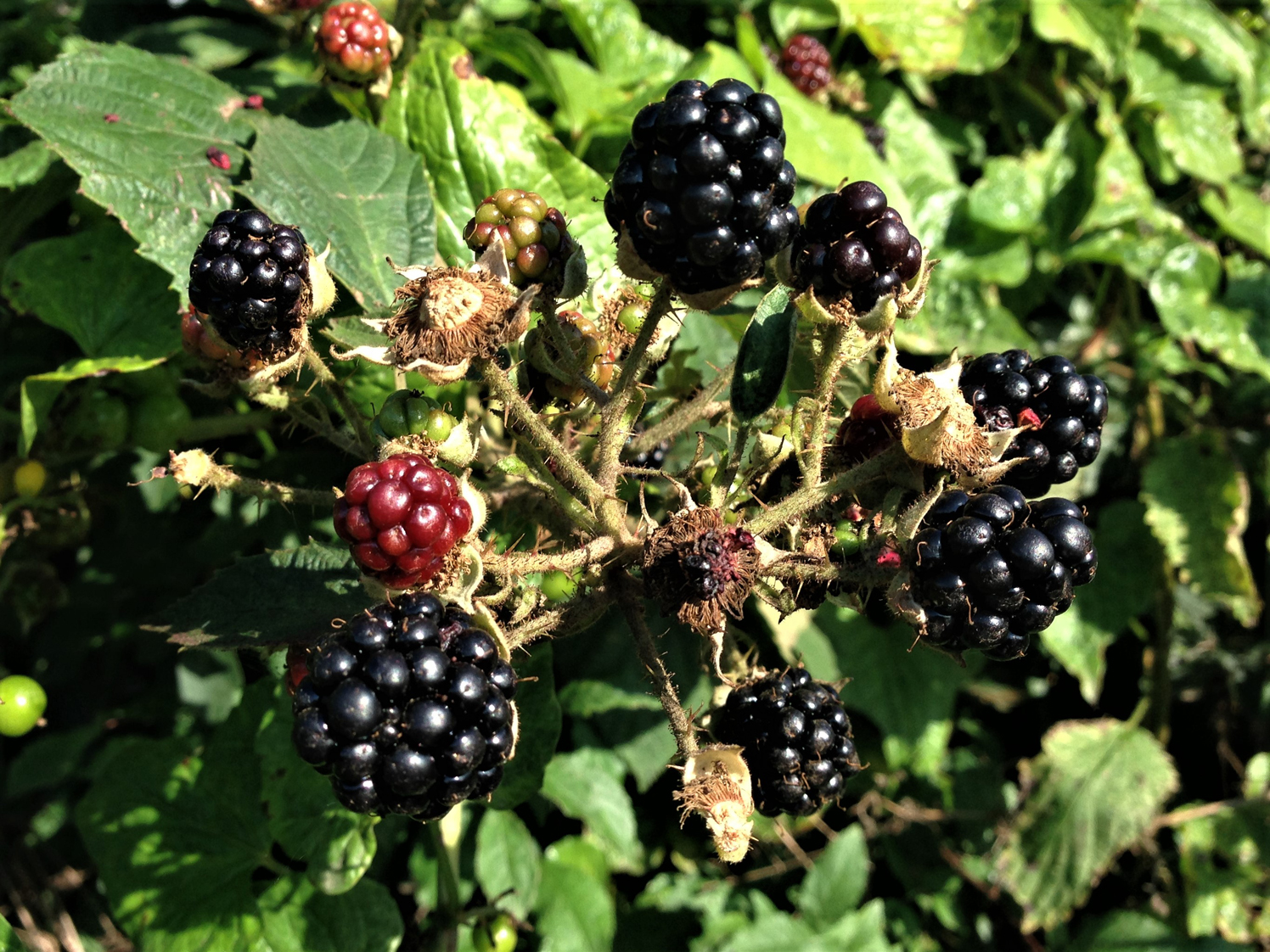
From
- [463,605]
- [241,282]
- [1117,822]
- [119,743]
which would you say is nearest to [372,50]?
[241,282]

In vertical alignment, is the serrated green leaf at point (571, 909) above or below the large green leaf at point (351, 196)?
below

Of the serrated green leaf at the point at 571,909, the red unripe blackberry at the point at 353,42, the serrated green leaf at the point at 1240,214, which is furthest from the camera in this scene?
the serrated green leaf at the point at 1240,214

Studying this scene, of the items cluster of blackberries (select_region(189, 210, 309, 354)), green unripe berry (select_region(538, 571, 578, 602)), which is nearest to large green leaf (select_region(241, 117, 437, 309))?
cluster of blackberries (select_region(189, 210, 309, 354))

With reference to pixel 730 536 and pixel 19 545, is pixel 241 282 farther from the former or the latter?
pixel 19 545

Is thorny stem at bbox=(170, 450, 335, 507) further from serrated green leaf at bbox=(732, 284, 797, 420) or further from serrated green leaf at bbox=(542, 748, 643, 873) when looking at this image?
serrated green leaf at bbox=(542, 748, 643, 873)

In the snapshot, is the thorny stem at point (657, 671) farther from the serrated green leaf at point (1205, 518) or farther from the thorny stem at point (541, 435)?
the serrated green leaf at point (1205, 518)

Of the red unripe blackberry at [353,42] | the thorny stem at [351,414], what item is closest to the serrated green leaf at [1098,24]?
the red unripe blackberry at [353,42]

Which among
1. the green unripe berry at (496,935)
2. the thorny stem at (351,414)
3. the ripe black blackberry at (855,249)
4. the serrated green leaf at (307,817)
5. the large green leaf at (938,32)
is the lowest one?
the green unripe berry at (496,935)
